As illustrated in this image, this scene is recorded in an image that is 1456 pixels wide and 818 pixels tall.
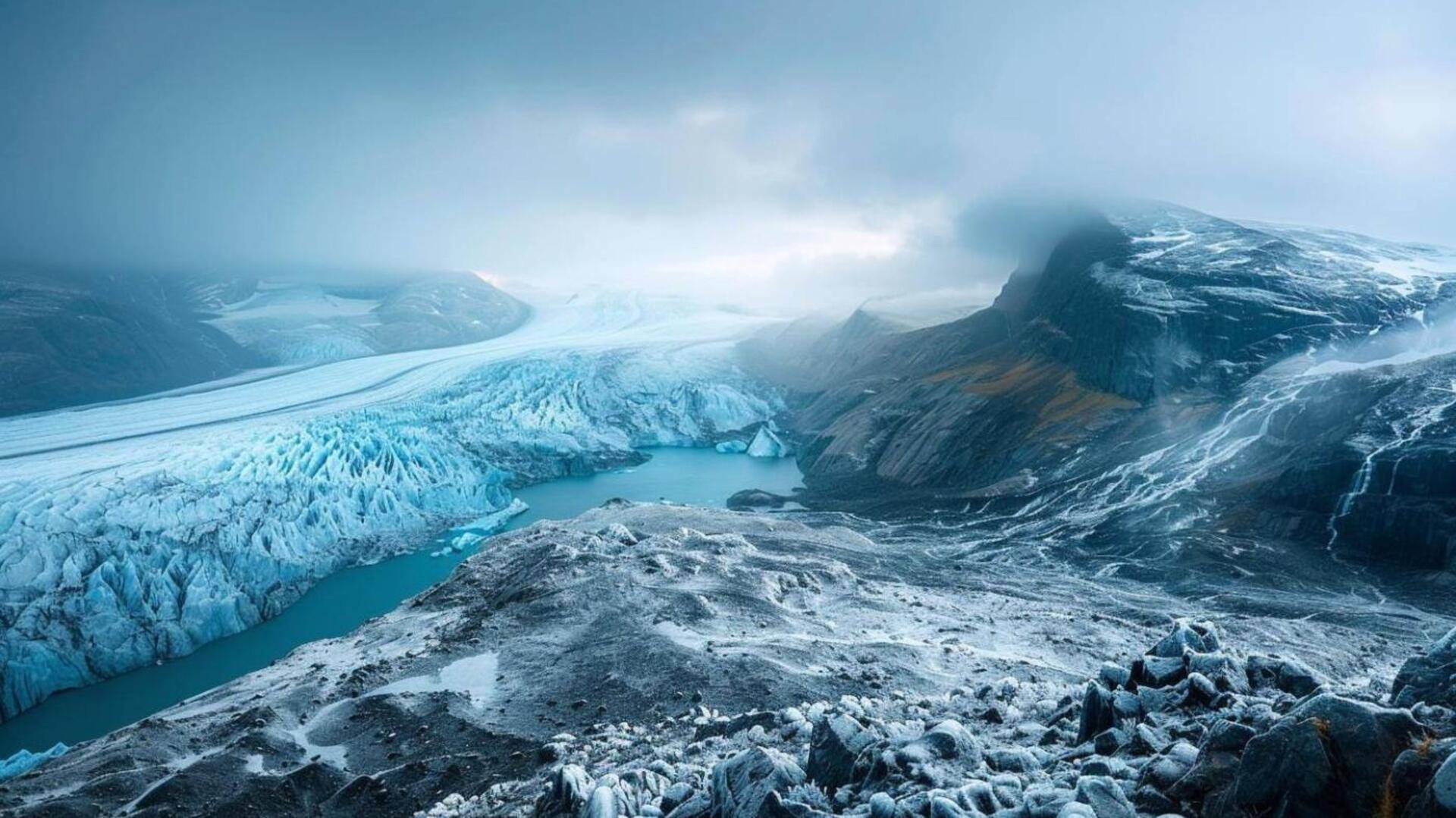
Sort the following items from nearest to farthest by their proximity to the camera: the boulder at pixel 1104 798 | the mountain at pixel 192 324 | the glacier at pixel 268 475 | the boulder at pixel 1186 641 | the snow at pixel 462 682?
the boulder at pixel 1104 798 < the boulder at pixel 1186 641 < the snow at pixel 462 682 < the glacier at pixel 268 475 < the mountain at pixel 192 324

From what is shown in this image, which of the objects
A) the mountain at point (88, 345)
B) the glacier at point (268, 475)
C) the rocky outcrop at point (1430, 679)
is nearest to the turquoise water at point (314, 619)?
the glacier at point (268, 475)

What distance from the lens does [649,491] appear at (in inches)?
2601

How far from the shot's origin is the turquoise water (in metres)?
29.2

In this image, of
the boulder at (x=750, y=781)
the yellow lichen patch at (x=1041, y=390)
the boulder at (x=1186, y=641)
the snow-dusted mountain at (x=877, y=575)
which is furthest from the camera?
the yellow lichen patch at (x=1041, y=390)

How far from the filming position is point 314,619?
3884cm

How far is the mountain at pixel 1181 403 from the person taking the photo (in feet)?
113

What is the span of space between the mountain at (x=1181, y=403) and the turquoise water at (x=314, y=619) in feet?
42.6

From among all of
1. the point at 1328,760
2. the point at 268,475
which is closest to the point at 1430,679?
the point at 1328,760

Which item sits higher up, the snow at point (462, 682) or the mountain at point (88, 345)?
the mountain at point (88, 345)

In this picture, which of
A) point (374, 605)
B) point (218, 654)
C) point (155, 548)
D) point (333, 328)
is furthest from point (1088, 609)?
point (333, 328)

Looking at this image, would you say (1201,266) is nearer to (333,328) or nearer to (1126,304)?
(1126,304)

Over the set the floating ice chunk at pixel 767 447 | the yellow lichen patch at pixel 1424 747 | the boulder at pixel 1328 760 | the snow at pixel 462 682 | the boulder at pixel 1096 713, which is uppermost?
the yellow lichen patch at pixel 1424 747

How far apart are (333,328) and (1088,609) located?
286 ft

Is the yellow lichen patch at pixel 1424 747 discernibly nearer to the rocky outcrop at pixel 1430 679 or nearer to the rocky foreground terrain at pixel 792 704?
the rocky foreground terrain at pixel 792 704
